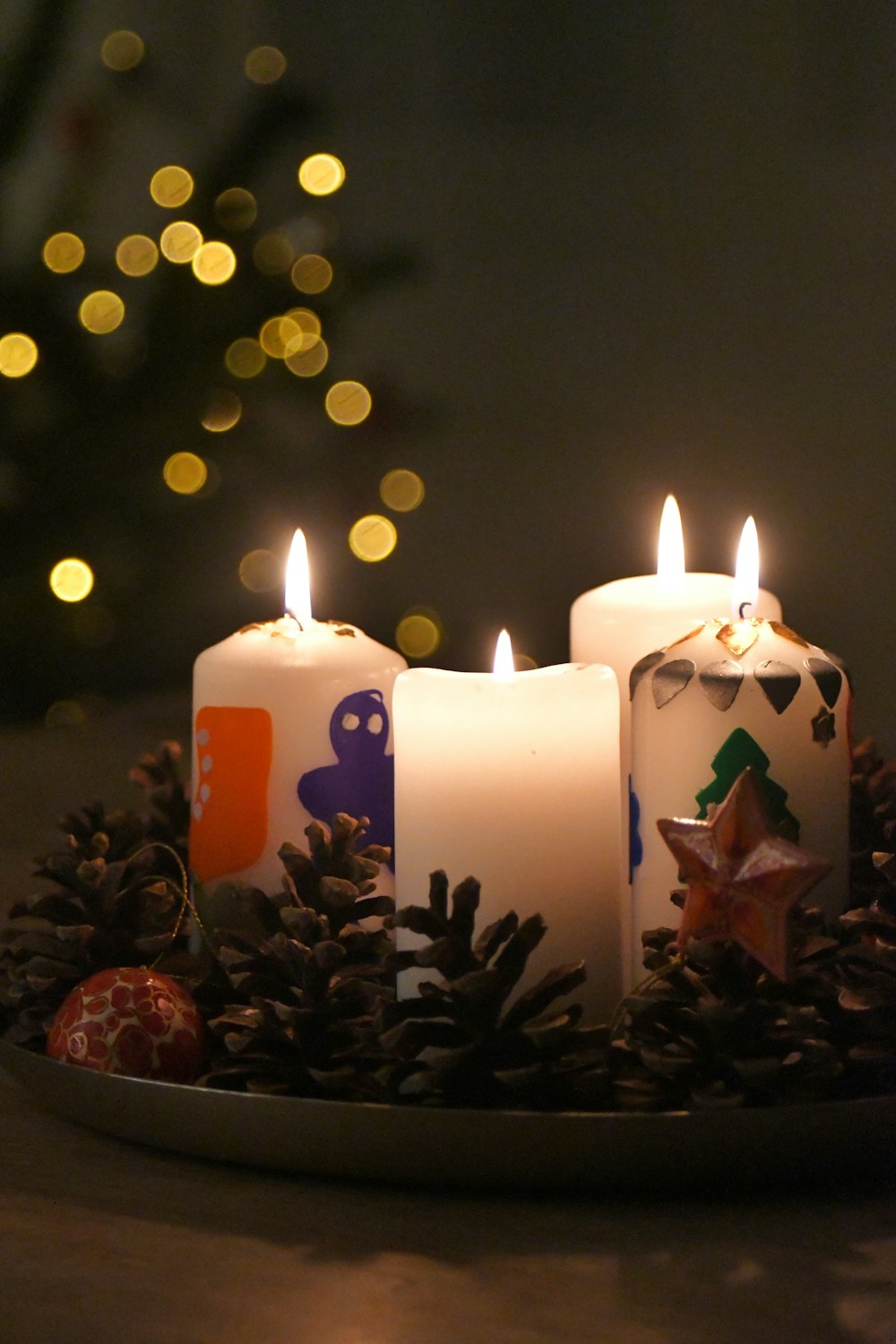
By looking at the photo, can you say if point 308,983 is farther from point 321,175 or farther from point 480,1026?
point 321,175

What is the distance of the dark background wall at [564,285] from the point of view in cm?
187

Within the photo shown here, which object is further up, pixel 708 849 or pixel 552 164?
pixel 552 164

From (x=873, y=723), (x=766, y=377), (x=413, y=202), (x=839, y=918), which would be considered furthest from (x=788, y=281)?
(x=839, y=918)

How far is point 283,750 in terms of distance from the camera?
72 centimetres

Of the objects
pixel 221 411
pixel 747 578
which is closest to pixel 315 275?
pixel 221 411

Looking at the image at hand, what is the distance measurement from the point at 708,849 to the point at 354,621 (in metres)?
1.60

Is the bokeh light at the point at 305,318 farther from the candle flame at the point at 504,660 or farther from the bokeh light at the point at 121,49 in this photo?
the candle flame at the point at 504,660

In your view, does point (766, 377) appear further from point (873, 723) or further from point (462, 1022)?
point (462, 1022)

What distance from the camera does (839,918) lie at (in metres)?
0.62

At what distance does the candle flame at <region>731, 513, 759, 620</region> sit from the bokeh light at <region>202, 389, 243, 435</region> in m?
0.81

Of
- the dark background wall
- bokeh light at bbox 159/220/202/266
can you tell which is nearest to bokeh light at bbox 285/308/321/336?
bokeh light at bbox 159/220/202/266

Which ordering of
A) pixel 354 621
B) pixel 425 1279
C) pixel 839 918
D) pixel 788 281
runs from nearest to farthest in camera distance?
pixel 425 1279
pixel 839 918
pixel 788 281
pixel 354 621

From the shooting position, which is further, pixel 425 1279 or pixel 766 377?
pixel 766 377

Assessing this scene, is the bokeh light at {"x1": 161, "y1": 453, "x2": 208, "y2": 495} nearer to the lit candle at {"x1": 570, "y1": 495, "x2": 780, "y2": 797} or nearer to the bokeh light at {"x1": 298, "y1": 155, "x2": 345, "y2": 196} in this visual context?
the bokeh light at {"x1": 298, "y1": 155, "x2": 345, "y2": 196}
